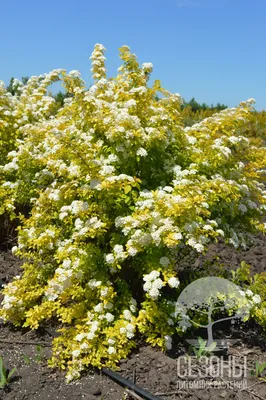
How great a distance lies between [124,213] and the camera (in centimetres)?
341

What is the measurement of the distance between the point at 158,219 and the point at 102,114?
100 cm

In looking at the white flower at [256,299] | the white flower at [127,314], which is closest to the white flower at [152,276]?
the white flower at [127,314]

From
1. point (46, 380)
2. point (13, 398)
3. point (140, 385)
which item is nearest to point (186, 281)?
point (140, 385)

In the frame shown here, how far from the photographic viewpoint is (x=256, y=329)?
3852 mm

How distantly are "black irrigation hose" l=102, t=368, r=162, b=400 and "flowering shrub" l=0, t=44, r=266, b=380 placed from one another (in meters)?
0.07

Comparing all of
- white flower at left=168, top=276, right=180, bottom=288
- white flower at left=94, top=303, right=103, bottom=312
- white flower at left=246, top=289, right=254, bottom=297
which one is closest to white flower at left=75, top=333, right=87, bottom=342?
white flower at left=94, top=303, right=103, bottom=312

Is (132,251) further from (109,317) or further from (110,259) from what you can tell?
(109,317)

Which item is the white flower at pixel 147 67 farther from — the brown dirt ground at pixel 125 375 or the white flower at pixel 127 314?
the brown dirt ground at pixel 125 375

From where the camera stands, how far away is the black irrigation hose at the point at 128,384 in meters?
2.92

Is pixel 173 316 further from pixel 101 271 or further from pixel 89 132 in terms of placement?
pixel 89 132

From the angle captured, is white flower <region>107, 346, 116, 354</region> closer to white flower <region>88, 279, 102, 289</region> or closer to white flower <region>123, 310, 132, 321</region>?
white flower <region>123, 310, 132, 321</region>

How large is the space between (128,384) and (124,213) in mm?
1213

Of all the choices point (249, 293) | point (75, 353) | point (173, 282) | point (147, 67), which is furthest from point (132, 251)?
point (147, 67)

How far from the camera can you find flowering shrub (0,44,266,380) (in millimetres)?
3154
